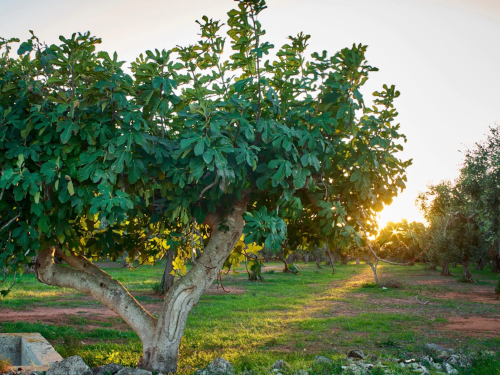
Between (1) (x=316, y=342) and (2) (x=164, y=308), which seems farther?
(1) (x=316, y=342)

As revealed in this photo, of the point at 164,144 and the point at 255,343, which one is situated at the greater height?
the point at 164,144

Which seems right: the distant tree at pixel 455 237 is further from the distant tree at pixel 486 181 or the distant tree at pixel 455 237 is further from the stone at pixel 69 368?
the stone at pixel 69 368

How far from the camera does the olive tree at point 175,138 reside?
13.6 feet

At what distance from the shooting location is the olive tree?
4.15 metres

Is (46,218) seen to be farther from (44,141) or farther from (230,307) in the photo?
(230,307)

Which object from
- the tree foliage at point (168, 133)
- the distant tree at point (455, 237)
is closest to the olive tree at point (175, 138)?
the tree foliage at point (168, 133)

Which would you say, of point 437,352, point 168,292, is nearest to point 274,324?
point 437,352

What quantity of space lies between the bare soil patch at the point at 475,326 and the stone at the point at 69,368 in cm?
935

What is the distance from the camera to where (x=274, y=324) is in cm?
1150

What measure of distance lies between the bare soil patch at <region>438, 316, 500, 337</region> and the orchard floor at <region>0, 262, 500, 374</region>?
0.08 feet

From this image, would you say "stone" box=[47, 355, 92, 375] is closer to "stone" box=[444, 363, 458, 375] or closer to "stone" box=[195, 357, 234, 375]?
"stone" box=[195, 357, 234, 375]

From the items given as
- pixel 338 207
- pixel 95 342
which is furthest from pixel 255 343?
pixel 338 207

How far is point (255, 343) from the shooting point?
902cm

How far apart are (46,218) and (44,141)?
88 centimetres
